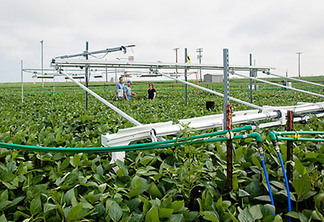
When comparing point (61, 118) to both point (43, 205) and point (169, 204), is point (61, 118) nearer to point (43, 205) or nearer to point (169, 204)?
point (43, 205)

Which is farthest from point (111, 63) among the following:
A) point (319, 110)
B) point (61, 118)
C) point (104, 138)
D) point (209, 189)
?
point (209, 189)

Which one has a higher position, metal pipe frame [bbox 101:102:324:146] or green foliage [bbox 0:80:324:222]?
metal pipe frame [bbox 101:102:324:146]

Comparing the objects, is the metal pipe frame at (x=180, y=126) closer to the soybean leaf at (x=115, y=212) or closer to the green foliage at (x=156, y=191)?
the green foliage at (x=156, y=191)

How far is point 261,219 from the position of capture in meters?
1.43

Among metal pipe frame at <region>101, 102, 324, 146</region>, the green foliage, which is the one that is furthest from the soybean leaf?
metal pipe frame at <region>101, 102, 324, 146</region>

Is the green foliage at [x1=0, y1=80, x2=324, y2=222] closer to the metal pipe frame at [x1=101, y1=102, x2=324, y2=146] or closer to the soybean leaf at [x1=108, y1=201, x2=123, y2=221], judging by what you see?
the soybean leaf at [x1=108, y1=201, x2=123, y2=221]

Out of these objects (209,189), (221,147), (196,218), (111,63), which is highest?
(111,63)

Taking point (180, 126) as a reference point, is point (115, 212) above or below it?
below

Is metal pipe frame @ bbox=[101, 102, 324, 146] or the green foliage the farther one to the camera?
metal pipe frame @ bbox=[101, 102, 324, 146]

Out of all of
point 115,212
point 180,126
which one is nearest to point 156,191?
point 115,212

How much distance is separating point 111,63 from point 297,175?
538cm

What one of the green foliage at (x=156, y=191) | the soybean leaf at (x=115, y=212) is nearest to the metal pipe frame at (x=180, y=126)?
the green foliage at (x=156, y=191)

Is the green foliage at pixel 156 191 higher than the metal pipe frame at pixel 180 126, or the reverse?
the metal pipe frame at pixel 180 126

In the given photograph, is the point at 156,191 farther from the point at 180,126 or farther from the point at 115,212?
the point at 180,126
